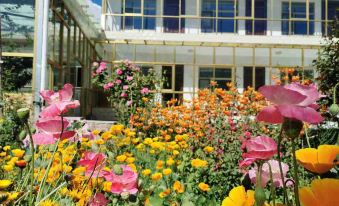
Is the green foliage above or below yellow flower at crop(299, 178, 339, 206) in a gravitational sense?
above

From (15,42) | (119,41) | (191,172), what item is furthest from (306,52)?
(191,172)

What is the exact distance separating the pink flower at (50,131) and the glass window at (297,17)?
20.9 metres

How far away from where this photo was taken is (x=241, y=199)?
2.42 feet

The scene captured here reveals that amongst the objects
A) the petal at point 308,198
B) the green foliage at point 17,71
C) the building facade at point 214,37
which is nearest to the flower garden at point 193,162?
the petal at point 308,198

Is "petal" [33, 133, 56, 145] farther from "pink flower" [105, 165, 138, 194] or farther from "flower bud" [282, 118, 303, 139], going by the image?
"flower bud" [282, 118, 303, 139]

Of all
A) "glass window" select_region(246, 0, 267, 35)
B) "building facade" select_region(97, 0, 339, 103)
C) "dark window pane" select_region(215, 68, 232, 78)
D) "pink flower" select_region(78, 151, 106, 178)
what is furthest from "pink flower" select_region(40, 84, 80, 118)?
"glass window" select_region(246, 0, 267, 35)

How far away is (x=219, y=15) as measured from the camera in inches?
846

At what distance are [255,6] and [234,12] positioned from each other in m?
1.15

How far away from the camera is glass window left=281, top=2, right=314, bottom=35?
834 inches

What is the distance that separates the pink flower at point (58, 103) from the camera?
110 centimetres

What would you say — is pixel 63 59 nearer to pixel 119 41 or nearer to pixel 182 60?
pixel 119 41

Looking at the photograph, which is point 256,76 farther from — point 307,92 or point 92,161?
point 307,92

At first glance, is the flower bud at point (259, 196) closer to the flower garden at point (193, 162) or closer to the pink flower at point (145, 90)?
the flower garden at point (193, 162)

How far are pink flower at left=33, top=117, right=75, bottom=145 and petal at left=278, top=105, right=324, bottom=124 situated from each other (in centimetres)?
59
